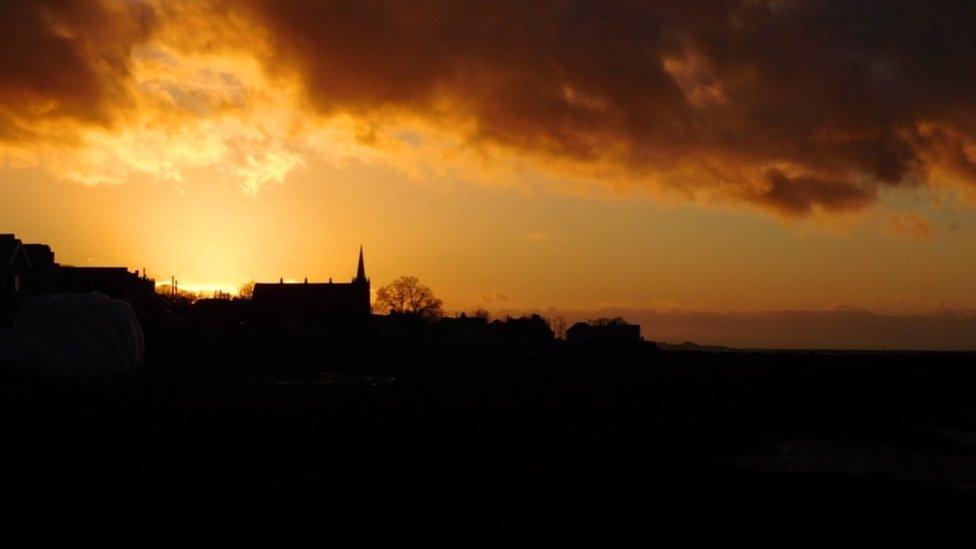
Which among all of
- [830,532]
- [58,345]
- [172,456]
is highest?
[58,345]

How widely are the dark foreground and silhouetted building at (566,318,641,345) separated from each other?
131 meters

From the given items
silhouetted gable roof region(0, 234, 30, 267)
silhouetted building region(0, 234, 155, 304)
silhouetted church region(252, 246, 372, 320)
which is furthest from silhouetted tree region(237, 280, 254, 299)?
silhouetted gable roof region(0, 234, 30, 267)

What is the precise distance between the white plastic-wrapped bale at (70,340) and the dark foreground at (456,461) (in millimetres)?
969

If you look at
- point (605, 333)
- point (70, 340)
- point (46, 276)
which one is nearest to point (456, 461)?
point (70, 340)

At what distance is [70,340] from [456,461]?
19601mm

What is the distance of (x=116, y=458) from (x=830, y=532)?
1753 cm

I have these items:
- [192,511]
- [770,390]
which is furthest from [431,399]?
[770,390]

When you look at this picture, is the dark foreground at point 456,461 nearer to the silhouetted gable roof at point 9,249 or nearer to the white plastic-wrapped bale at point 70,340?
the white plastic-wrapped bale at point 70,340

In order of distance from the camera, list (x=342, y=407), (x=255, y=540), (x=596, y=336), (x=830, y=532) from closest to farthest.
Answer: (x=255, y=540), (x=830, y=532), (x=342, y=407), (x=596, y=336)

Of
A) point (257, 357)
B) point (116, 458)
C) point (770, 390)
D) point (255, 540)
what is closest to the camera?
point (255, 540)

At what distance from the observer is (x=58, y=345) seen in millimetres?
33406

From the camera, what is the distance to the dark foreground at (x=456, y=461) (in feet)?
59.7

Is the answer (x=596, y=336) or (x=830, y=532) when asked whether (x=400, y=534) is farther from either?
(x=596, y=336)

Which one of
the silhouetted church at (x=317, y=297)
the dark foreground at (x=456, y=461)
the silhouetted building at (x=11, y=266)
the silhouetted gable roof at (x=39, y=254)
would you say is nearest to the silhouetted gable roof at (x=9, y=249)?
the silhouetted building at (x=11, y=266)
